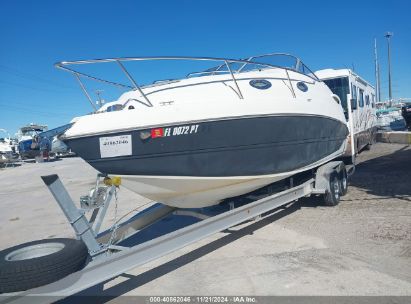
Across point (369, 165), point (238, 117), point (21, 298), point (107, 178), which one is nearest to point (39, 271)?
point (21, 298)

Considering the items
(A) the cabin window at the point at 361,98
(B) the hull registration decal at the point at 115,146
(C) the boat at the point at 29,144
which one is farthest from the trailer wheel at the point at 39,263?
(C) the boat at the point at 29,144

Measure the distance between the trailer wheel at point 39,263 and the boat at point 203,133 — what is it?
0.93m

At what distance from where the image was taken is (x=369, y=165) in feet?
35.3

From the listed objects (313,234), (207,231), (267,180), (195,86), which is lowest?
(313,234)

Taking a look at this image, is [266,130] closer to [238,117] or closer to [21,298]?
[238,117]

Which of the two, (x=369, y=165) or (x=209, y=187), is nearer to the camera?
(x=209, y=187)

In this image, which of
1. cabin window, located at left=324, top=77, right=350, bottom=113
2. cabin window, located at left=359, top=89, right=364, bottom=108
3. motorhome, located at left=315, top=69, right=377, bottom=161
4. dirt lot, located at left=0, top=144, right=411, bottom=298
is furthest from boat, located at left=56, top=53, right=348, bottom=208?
cabin window, located at left=359, top=89, right=364, bottom=108

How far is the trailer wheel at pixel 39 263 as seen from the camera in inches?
107

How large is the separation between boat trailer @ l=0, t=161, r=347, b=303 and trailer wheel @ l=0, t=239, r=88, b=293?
0.08 meters

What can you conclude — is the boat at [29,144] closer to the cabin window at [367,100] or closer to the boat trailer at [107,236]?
the cabin window at [367,100]

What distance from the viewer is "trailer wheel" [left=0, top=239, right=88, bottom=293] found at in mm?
2707

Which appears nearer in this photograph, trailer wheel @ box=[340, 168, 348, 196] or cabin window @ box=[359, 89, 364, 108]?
trailer wheel @ box=[340, 168, 348, 196]

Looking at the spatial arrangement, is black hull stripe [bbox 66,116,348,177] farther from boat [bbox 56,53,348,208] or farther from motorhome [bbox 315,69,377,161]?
motorhome [bbox 315,69,377,161]

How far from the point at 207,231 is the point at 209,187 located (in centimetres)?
65
